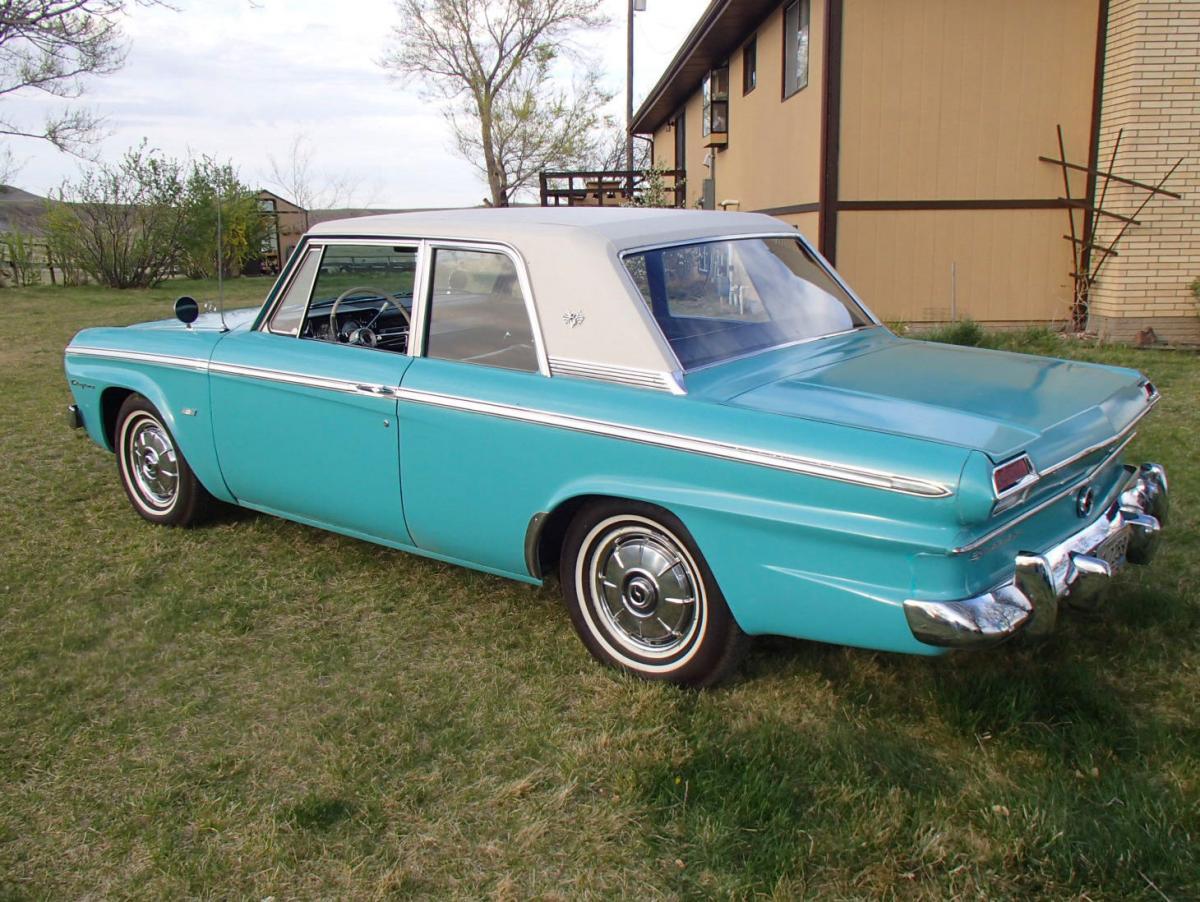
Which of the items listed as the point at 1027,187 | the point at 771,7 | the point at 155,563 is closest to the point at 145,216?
the point at 771,7

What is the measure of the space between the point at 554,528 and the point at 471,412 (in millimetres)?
494

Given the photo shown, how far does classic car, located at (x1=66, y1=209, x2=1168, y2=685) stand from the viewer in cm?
274

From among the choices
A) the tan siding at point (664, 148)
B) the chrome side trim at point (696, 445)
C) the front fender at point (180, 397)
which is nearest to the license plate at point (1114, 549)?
the chrome side trim at point (696, 445)

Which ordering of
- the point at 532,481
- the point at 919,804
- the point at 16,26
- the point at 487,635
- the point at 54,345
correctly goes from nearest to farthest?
the point at 919,804 < the point at 532,481 < the point at 487,635 < the point at 54,345 < the point at 16,26

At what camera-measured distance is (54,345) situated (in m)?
12.3

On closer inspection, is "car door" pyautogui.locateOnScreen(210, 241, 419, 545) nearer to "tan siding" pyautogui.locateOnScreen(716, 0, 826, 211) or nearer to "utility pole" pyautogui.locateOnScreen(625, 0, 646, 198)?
"tan siding" pyautogui.locateOnScreen(716, 0, 826, 211)

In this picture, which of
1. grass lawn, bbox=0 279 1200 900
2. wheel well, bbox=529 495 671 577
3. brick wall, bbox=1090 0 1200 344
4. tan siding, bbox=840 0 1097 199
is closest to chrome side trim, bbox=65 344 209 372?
grass lawn, bbox=0 279 1200 900

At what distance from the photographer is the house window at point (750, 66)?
Answer: 1413cm

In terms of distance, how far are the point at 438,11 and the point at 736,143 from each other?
22.7 meters

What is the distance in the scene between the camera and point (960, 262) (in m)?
10.8

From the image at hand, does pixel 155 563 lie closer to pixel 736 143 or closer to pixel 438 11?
pixel 736 143

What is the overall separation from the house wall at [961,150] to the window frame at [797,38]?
84 cm

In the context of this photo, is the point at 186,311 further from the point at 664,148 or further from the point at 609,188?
the point at 664,148

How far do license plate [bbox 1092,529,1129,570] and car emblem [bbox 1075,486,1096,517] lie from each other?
0.35 feet
